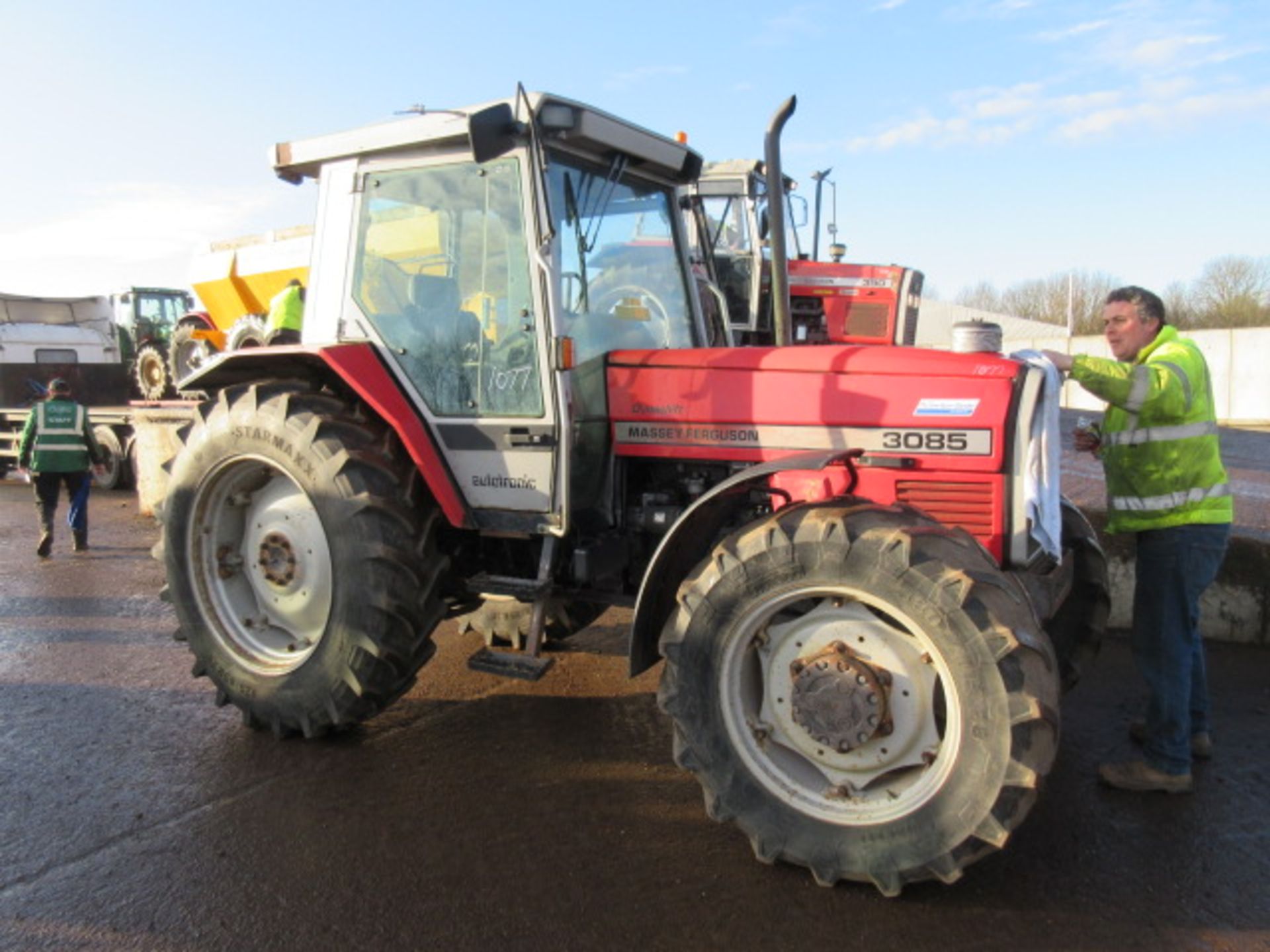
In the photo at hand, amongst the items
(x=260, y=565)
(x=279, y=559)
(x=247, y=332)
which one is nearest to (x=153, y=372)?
(x=247, y=332)

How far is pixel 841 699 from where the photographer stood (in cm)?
301

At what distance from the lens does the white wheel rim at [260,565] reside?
4254 millimetres

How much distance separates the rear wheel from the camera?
1528 cm

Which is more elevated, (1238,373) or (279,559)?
(1238,373)

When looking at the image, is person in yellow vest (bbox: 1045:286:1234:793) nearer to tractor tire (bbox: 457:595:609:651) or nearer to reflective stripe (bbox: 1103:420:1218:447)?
reflective stripe (bbox: 1103:420:1218:447)

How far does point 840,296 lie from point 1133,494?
29.3 feet

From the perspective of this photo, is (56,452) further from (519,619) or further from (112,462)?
(519,619)

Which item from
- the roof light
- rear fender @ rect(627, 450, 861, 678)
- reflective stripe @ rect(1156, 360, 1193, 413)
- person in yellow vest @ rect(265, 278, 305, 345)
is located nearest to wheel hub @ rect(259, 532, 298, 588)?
rear fender @ rect(627, 450, 861, 678)

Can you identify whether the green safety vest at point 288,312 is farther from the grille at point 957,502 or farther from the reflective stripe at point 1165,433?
the reflective stripe at point 1165,433

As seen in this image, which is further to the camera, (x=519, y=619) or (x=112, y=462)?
(x=112, y=462)

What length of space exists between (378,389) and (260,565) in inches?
41.5

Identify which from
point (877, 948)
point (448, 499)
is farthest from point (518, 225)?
point (877, 948)

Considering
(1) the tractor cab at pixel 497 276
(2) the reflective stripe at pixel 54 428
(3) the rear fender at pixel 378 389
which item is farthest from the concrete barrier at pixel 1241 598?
(2) the reflective stripe at pixel 54 428

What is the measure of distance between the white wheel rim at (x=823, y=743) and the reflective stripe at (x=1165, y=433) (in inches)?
57.1
